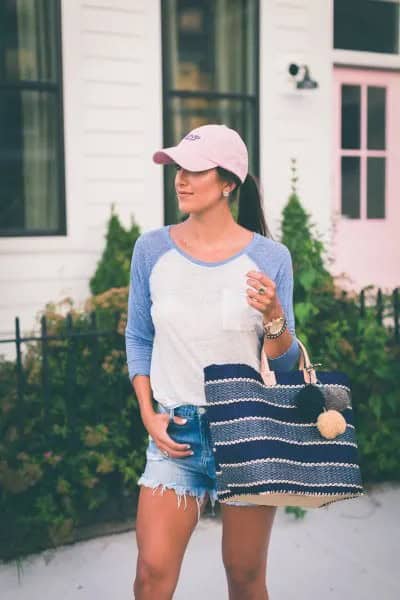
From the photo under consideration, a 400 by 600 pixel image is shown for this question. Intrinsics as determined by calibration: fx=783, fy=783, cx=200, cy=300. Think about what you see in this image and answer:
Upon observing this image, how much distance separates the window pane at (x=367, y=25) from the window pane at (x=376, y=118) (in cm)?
40

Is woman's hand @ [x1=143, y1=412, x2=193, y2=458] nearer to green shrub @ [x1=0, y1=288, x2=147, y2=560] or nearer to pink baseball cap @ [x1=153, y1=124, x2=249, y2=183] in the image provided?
pink baseball cap @ [x1=153, y1=124, x2=249, y2=183]

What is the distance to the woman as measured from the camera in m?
2.36

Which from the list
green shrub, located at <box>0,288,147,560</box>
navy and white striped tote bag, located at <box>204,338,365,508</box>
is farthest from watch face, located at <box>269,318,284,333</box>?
green shrub, located at <box>0,288,147,560</box>

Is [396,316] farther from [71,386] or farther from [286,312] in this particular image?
[286,312]

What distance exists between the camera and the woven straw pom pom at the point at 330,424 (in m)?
2.23

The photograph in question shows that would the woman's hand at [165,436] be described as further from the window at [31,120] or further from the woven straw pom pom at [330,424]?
the window at [31,120]

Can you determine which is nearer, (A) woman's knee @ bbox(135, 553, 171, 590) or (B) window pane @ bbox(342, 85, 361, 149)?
(A) woman's knee @ bbox(135, 553, 171, 590)

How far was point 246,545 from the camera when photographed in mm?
2428

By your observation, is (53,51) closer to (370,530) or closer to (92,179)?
(92,179)

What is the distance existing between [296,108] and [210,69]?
83 cm

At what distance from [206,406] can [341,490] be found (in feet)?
1.49

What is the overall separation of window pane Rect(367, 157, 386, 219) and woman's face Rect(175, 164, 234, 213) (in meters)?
5.32

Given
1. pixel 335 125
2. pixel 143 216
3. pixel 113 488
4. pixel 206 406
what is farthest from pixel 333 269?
pixel 206 406

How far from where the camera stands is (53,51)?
19.7ft
